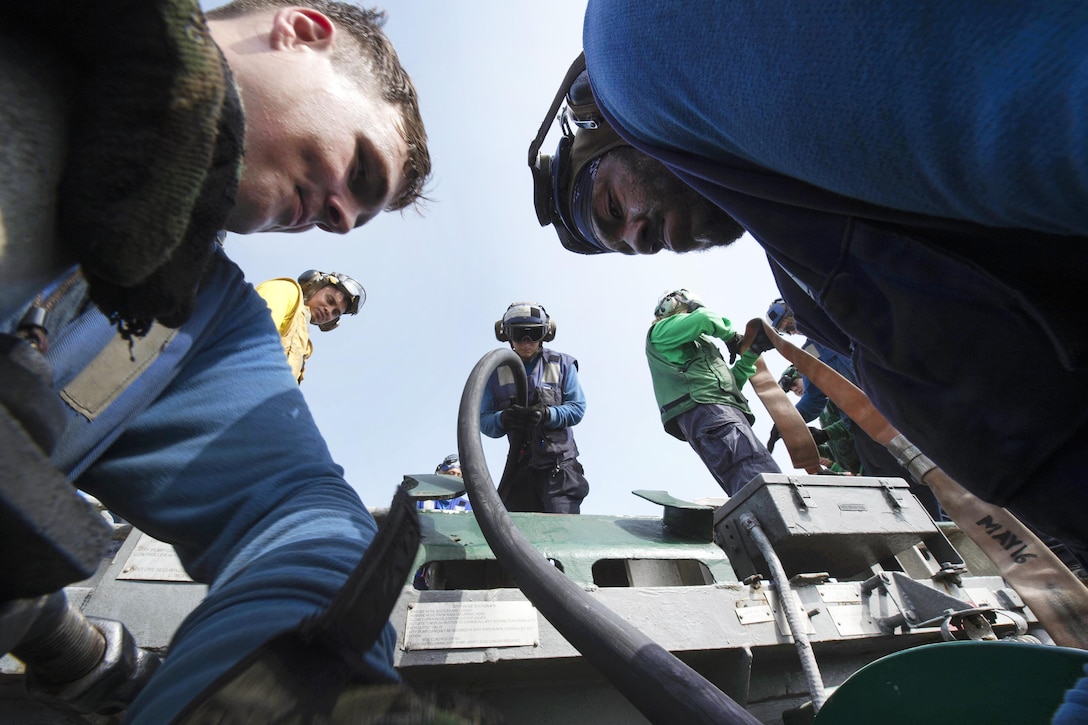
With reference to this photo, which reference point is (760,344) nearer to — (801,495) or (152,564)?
(801,495)

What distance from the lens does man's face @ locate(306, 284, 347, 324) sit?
4.40 meters

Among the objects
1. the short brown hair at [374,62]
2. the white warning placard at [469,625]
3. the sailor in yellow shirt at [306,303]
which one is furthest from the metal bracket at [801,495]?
the sailor in yellow shirt at [306,303]

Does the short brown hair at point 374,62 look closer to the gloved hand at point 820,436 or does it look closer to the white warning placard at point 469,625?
the white warning placard at point 469,625

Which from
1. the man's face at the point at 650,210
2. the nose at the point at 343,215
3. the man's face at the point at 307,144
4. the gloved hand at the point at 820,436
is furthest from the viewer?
the gloved hand at the point at 820,436

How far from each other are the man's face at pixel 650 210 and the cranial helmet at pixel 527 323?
113 inches

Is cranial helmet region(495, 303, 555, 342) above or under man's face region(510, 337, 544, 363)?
above

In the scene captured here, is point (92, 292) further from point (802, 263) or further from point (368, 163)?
point (802, 263)

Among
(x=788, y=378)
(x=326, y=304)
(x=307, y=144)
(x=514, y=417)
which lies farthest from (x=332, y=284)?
(x=788, y=378)

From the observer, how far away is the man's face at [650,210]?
5.67 ft

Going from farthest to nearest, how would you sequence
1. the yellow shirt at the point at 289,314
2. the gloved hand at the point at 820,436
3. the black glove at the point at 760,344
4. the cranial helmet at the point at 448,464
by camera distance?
the cranial helmet at the point at 448,464 < the gloved hand at the point at 820,436 < the black glove at the point at 760,344 < the yellow shirt at the point at 289,314

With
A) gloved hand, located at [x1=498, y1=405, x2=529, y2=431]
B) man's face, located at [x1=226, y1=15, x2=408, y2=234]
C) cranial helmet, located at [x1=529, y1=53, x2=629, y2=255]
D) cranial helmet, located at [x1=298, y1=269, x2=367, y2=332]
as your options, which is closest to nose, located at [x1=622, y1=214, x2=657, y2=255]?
cranial helmet, located at [x1=529, y1=53, x2=629, y2=255]

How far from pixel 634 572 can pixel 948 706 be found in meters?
1.60

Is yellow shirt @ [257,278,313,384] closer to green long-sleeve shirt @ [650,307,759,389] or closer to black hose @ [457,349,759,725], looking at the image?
black hose @ [457,349,759,725]

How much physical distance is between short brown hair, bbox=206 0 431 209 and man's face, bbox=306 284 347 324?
323cm
